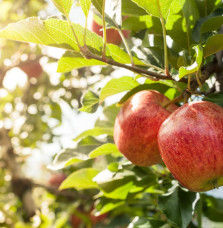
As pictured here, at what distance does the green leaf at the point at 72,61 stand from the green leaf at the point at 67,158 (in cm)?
33

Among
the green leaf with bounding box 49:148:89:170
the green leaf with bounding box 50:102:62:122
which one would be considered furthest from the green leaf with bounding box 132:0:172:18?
the green leaf with bounding box 50:102:62:122

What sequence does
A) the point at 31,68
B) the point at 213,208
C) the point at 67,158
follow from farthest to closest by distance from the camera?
the point at 31,68, the point at 213,208, the point at 67,158

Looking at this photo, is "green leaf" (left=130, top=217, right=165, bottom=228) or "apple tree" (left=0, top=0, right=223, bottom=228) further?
"green leaf" (left=130, top=217, right=165, bottom=228)

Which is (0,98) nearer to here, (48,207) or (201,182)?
(48,207)

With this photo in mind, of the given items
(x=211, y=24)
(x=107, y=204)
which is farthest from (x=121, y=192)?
(x=211, y=24)

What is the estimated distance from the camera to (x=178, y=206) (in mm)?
928

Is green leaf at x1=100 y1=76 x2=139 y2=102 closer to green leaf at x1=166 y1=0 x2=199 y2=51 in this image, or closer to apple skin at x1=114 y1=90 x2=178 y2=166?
apple skin at x1=114 y1=90 x2=178 y2=166

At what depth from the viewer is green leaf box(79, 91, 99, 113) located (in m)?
0.90

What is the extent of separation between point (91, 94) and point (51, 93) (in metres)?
1.87

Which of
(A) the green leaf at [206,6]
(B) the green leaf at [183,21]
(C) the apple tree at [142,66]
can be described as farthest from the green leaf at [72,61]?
(A) the green leaf at [206,6]

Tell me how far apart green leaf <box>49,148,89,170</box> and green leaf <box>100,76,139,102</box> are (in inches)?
9.8

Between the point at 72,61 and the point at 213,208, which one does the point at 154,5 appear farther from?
the point at 213,208

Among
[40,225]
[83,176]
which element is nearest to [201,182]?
[83,176]

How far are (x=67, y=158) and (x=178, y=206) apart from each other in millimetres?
376
